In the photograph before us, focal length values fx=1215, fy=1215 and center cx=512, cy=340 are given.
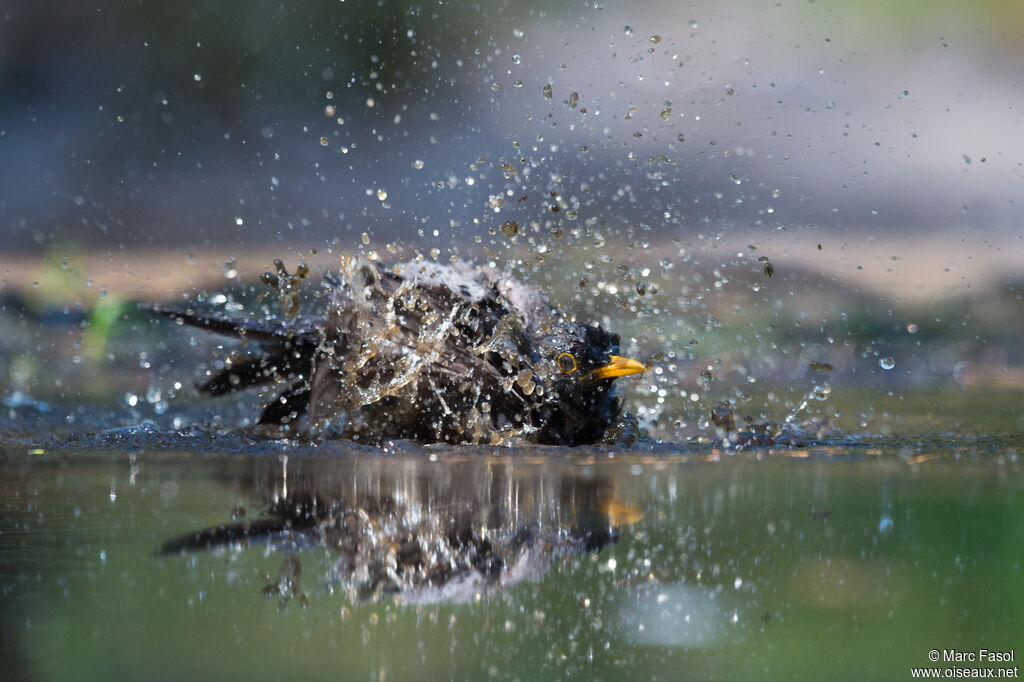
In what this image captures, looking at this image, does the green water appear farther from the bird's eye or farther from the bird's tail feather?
the bird's tail feather

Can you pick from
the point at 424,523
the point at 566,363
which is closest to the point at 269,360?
the point at 566,363

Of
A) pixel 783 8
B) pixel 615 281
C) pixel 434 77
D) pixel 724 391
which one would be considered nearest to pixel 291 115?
pixel 434 77

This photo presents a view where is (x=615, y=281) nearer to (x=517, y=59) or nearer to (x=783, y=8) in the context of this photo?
(x=517, y=59)

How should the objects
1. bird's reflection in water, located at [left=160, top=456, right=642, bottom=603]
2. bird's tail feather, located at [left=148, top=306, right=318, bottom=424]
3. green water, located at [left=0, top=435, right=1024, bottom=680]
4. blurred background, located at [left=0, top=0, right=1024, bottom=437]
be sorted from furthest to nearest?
blurred background, located at [left=0, top=0, right=1024, bottom=437], bird's tail feather, located at [left=148, top=306, right=318, bottom=424], bird's reflection in water, located at [left=160, top=456, right=642, bottom=603], green water, located at [left=0, top=435, right=1024, bottom=680]

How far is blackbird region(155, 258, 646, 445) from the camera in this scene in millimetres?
5227

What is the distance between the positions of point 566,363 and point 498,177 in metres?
4.80

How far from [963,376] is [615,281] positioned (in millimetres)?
2572

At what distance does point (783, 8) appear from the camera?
10930 mm

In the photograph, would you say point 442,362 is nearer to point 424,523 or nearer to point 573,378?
point 573,378

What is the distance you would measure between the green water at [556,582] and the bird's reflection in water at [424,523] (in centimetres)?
2

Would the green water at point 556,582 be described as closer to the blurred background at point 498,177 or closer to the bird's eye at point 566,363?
the bird's eye at point 566,363

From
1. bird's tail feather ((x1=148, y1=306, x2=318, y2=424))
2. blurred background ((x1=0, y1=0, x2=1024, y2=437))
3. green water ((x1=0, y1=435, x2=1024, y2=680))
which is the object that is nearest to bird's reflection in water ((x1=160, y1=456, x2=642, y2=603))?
green water ((x1=0, y1=435, x2=1024, y2=680))

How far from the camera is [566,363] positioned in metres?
5.31

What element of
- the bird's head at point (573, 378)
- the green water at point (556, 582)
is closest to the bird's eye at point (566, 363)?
the bird's head at point (573, 378)
